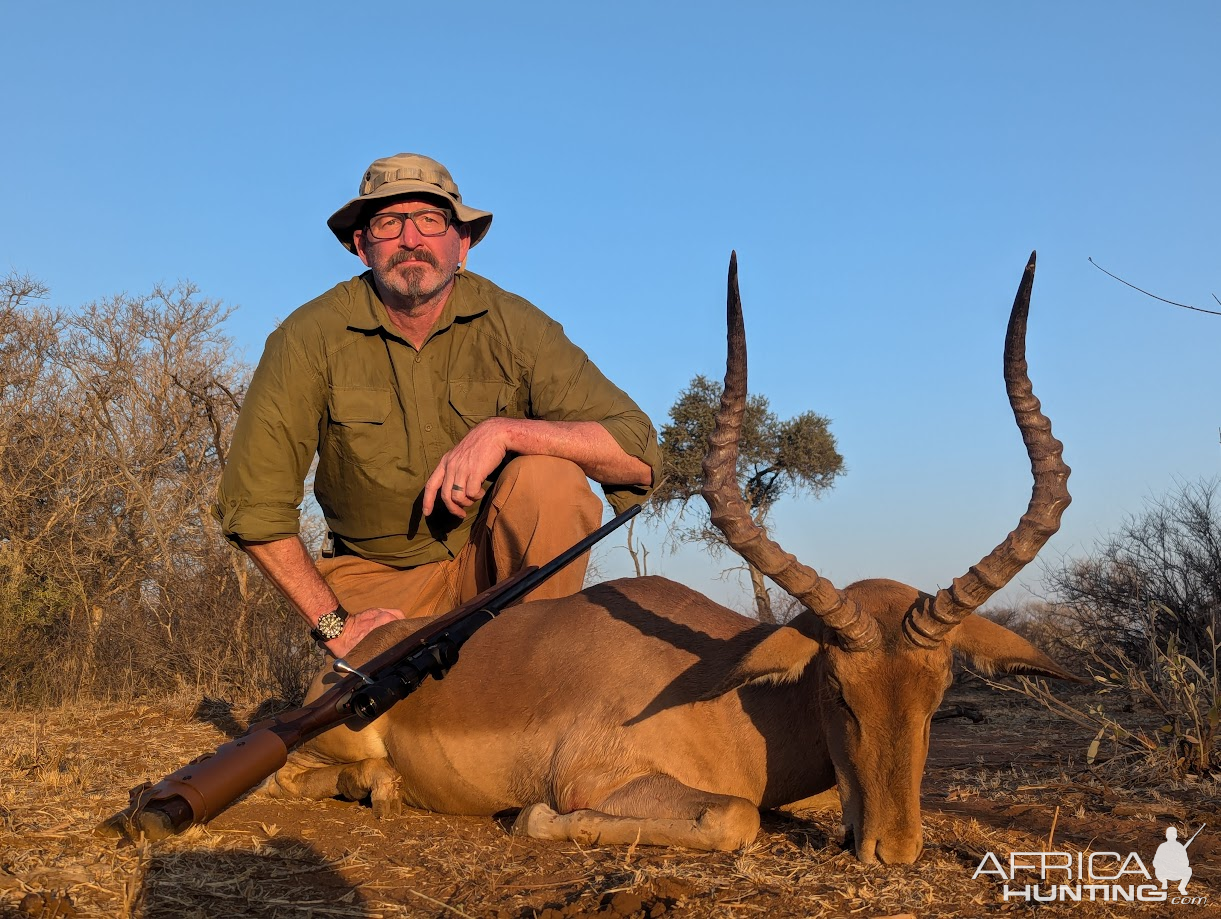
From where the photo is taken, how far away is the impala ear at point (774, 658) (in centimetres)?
417

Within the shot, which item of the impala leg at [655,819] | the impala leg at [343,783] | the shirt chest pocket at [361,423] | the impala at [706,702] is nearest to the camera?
the impala at [706,702]

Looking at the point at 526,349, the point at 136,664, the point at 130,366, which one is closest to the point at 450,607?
the point at 526,349

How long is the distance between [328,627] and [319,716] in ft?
3.71

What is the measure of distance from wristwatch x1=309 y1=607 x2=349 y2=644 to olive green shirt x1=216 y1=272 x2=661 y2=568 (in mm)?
479

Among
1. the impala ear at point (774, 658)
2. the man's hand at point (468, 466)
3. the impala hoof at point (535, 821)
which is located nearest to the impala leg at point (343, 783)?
the impala hoof at point (535, 821)

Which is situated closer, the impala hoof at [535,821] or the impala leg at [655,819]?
the impala leg at [655,819]

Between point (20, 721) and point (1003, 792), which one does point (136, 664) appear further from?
point (1003, 792)

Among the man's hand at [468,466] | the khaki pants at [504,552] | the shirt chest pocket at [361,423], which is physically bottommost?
the khaki pants at [504,552]

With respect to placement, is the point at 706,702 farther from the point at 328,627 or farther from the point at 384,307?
the point at 384,307

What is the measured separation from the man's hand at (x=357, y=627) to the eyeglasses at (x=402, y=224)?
2.07 m

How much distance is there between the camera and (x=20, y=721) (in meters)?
8.22

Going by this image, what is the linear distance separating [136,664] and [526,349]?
251 inches

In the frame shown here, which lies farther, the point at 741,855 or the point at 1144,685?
the point at 1144,685

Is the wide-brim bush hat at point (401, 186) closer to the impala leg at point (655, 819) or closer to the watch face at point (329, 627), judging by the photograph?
the watch face at point (329, 627)
